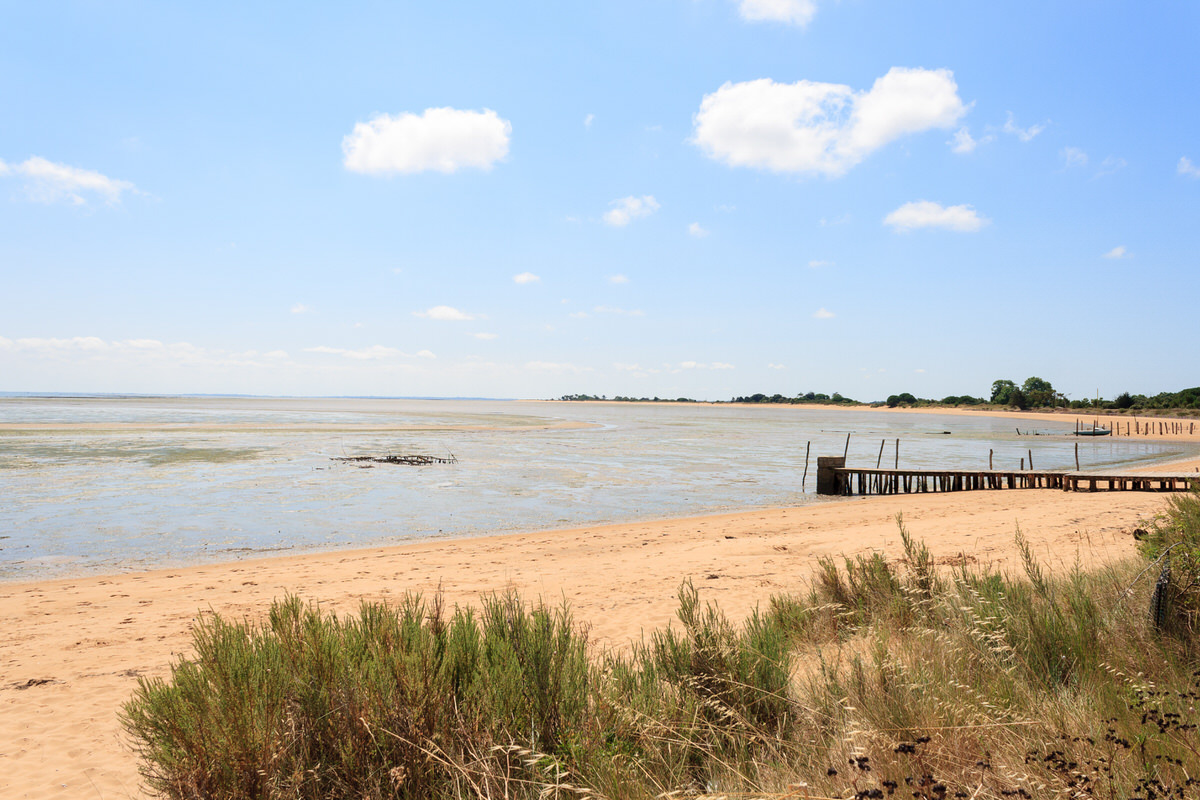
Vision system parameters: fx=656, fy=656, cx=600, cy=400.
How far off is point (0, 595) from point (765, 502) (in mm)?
19927

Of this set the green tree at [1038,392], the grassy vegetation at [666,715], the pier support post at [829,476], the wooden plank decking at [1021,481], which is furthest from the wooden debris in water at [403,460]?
the green tree at [1038,392]

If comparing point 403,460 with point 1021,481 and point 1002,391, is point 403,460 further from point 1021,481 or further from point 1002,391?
point 1002,391

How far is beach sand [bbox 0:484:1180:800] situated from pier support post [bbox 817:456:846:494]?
22.4ft

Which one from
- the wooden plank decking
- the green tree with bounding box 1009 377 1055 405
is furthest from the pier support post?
the green tree with bounding box 1009 377 1055 405

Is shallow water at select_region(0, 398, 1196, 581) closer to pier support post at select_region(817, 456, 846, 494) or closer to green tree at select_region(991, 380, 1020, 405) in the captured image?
pier support post at select_region(817, 456, 846, 494)

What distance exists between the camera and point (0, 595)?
1092 cm

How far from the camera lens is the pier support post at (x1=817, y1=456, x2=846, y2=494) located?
2609 centimetres

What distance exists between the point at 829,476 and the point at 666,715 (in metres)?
24.2

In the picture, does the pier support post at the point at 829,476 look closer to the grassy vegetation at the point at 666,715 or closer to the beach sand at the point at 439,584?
the beach sand at the point at 439,584

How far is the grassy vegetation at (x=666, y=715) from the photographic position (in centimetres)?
303

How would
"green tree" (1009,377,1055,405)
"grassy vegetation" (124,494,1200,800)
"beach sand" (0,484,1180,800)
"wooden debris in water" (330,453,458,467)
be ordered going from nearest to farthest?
1. "grassy vegetation" (124,494,1200,800)
2. "beach sand" (0,484,1180,800)
3. "wooden debris in water" (330,453,458,467)
4. "green tree" (1009,377,1055,405)

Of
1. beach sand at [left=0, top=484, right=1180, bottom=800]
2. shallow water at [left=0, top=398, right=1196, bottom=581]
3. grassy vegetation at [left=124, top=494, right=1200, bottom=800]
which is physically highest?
grassy vegetation at [left=124, top=494, right=1200, bottom=800]

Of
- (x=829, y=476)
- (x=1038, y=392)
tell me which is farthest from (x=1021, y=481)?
(x=1038, y=392)

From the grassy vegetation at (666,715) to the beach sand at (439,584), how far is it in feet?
4.44
